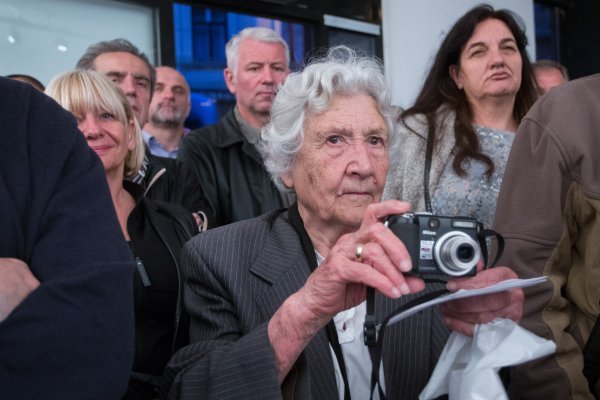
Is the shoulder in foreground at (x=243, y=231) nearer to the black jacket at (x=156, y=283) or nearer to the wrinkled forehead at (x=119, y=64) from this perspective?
the black jacket at (x=156, y=283)

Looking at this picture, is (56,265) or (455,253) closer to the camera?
(56,265)

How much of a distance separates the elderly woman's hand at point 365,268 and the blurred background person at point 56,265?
416 mm

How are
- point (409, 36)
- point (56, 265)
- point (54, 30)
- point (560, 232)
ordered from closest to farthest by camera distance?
point (56, 265), point (560, 232), point (54, 30), point (409, 36)

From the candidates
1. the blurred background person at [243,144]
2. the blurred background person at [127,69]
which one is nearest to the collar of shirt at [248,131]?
the blurred background person at [243,144]

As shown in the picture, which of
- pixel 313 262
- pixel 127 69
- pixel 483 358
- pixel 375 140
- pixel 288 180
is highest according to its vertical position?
pixel 127 69

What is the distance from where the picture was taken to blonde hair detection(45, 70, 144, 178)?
2.80 meters

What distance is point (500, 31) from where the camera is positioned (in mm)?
3227

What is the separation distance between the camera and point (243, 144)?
384 cm

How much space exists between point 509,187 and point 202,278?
34.3 inches

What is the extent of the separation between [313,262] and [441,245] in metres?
0.72

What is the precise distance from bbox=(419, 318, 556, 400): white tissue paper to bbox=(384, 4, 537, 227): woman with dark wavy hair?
1.23m

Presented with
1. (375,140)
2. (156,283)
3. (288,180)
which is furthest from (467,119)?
(156,283)

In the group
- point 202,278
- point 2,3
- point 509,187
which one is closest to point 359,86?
point 509,187

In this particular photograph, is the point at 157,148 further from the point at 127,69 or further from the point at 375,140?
the point at 375,140
